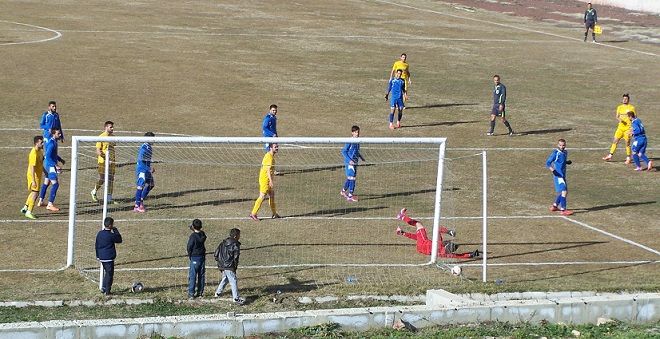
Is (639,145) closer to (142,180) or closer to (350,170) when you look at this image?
(350,170)

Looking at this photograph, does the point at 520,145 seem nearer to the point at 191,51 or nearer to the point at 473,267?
the point at 473,267

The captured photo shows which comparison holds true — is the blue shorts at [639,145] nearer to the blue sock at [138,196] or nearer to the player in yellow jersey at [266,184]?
the player in yellow jersey at [266,184]

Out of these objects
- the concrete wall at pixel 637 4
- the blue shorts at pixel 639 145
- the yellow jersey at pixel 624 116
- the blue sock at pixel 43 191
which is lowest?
the blue sock at pixel 43 191

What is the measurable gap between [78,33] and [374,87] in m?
17.0

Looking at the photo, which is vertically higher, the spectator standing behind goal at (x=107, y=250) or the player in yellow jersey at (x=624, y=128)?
the player in yellow jersey at (x=624, y=128)

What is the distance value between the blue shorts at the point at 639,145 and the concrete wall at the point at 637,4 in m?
37.6

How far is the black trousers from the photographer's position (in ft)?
61.7

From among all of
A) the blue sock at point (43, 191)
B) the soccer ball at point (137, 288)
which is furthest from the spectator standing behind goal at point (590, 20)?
the soccer ball at point (137, 288)

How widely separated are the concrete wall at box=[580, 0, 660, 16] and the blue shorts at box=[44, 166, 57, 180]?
49.6 m

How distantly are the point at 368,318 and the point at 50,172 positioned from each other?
11.4 m

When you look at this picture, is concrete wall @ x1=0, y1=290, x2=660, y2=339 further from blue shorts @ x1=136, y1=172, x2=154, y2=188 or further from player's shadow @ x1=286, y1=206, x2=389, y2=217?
blue shorts @ x1=136, y1=172, x2=154, y2=188

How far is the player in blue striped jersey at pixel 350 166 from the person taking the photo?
26.2 meters

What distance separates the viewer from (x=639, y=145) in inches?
1211

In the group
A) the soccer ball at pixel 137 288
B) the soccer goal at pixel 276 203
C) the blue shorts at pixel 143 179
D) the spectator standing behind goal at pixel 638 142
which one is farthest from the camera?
the spectator standing behind goal at pixel 638 142
